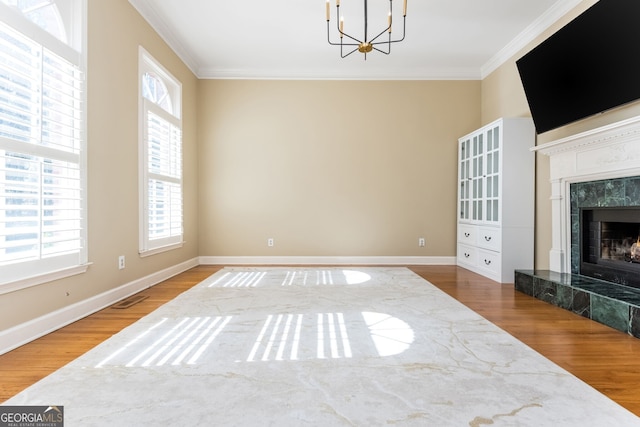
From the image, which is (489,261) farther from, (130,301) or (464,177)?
(130,301)

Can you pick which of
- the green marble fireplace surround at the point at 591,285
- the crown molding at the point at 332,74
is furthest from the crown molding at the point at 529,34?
the green marble fireplace surround at the point at 591,285

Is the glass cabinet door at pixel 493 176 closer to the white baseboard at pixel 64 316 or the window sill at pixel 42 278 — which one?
the white baseboard at pixel 64 316

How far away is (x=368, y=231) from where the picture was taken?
5.39 meters

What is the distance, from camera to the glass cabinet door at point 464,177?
16.5 ft

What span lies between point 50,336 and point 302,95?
4.22m

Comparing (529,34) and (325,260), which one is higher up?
(529,34)

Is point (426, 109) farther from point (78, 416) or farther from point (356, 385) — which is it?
point (78, 416)

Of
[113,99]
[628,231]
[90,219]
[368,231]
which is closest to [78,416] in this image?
[90,219]

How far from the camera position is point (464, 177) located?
5148 millimetres

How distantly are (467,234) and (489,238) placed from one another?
2.10 feet

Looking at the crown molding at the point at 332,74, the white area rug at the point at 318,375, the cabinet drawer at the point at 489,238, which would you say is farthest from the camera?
the crown molding at the point at 332,74

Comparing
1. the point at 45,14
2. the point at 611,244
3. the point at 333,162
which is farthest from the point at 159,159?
the point at 611,244

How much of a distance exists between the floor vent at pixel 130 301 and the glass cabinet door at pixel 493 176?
376 cm

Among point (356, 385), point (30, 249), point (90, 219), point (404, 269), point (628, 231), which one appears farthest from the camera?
point (404, 269)
